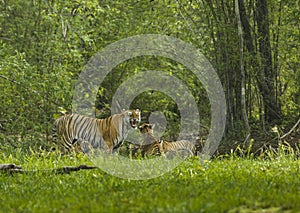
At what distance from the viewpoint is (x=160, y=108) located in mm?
15828

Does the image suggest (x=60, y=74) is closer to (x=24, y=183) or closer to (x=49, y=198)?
(x=24, y=183)

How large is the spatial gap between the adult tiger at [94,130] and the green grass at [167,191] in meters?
A: 4.66

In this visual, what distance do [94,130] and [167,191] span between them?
7.26 meters

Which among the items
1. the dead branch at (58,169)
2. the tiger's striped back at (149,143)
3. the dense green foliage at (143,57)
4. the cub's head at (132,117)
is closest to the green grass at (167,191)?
the dead branch at (58,169)

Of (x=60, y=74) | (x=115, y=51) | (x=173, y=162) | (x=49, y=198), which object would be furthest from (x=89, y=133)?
(x=49, y=198)

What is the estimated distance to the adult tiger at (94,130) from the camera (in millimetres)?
11953

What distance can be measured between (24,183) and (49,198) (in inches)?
48.9

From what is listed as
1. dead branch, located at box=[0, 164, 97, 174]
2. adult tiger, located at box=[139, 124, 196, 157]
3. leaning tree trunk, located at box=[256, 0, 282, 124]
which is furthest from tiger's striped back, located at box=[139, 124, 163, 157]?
dead branch, located at box=[0, 164, 97, 174]

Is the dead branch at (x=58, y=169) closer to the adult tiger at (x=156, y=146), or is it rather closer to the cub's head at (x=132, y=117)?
the adult tiger at (x=156, y=146)

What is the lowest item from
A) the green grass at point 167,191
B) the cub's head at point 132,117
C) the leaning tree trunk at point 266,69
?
the green grass at point 167,191

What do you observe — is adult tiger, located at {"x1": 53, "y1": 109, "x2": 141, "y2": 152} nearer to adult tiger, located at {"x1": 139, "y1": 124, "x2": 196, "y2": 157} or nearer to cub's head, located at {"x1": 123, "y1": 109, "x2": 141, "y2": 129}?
cub's head, located at {"x1": 123, "y1": 109, "x2": 141, "y2": 129}

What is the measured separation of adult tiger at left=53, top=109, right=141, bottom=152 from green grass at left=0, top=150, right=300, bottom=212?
4661 millimetres

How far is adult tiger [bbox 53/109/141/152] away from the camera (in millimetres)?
11953

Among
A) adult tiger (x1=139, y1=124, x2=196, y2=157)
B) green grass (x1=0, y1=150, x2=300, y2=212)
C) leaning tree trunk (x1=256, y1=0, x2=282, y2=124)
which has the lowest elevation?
adult tiger (x1=139, y1=124, x2=196, y2=157)
